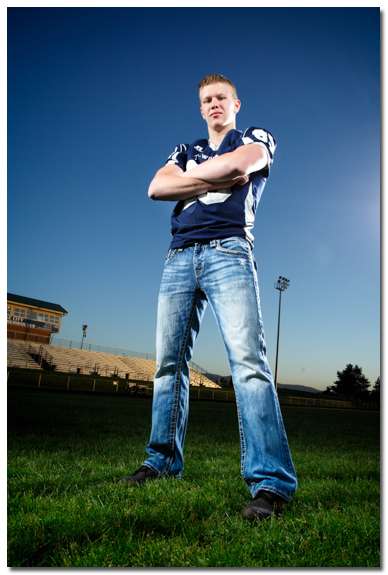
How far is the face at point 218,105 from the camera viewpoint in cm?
244

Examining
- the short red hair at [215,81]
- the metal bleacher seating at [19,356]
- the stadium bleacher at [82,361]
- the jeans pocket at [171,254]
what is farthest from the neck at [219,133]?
the stadium bleacher at [82,361]

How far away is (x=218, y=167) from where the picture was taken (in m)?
2.10

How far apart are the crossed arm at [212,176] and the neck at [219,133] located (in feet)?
1.41

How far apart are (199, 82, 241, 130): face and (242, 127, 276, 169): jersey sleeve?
252mm

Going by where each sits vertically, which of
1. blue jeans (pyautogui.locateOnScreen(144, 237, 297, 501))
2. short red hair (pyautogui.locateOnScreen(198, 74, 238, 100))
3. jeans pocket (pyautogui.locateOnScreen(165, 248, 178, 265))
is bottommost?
blue jeans (pyautogui.locateOnScreen(144, 237, 297, 501))

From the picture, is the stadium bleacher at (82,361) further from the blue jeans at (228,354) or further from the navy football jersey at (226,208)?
the navy football jersey at (226,208)

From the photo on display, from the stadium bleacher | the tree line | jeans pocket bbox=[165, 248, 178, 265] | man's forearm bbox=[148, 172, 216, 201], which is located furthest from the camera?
the tree line

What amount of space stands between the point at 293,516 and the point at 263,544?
47 centimetres

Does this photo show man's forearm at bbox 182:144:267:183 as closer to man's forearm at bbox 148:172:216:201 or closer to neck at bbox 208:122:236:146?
man's forearm at bbox 148:172:216:201

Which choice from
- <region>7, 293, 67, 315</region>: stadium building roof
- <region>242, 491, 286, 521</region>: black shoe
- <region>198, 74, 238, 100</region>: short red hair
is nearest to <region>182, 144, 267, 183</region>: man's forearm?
<region>198, 74, 238, 100</region>: short red hair

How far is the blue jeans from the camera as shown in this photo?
6.36 feet

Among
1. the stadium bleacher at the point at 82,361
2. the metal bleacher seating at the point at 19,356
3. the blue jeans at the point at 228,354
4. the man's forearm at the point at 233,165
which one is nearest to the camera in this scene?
the blue jeans at the point at 228,354

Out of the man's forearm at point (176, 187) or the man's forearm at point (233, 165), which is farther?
the man's forearm at point (176, 187)
